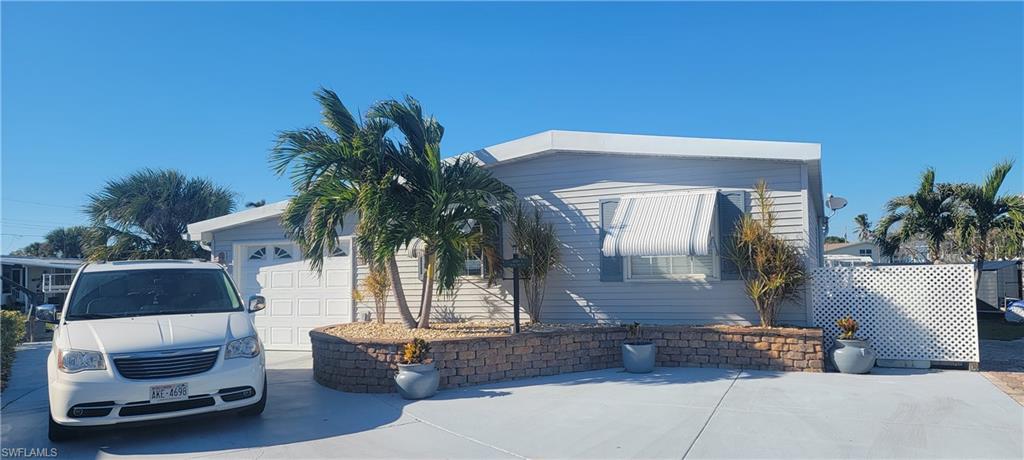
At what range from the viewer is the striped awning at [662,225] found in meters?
9.50

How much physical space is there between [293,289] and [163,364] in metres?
6.90

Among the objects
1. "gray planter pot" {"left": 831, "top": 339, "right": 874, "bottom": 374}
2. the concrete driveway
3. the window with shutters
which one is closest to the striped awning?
the window with shutters

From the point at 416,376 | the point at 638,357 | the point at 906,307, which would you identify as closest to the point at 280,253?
the point at 416,376

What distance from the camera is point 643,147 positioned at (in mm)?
10414

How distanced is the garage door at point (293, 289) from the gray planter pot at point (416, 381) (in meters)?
4.82

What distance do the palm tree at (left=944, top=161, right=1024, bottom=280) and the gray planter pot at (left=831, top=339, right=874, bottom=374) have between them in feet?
27.2

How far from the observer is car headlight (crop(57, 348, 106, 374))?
5.79m

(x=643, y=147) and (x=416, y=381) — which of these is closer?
(x=416, y=381)

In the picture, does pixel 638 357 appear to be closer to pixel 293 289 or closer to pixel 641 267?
pixel 641 267

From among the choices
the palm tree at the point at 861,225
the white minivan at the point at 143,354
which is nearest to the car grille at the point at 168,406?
the white minivan at the point at 143,354

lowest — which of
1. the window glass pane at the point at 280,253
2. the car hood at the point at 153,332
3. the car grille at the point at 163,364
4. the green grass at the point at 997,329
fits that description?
the green grass at the point at 997,329

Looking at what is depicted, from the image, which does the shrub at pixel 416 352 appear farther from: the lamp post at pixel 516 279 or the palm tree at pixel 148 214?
the palm tree at pixel 148 214

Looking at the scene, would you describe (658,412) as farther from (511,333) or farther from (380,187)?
(380,187)

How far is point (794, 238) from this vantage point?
388 inches
